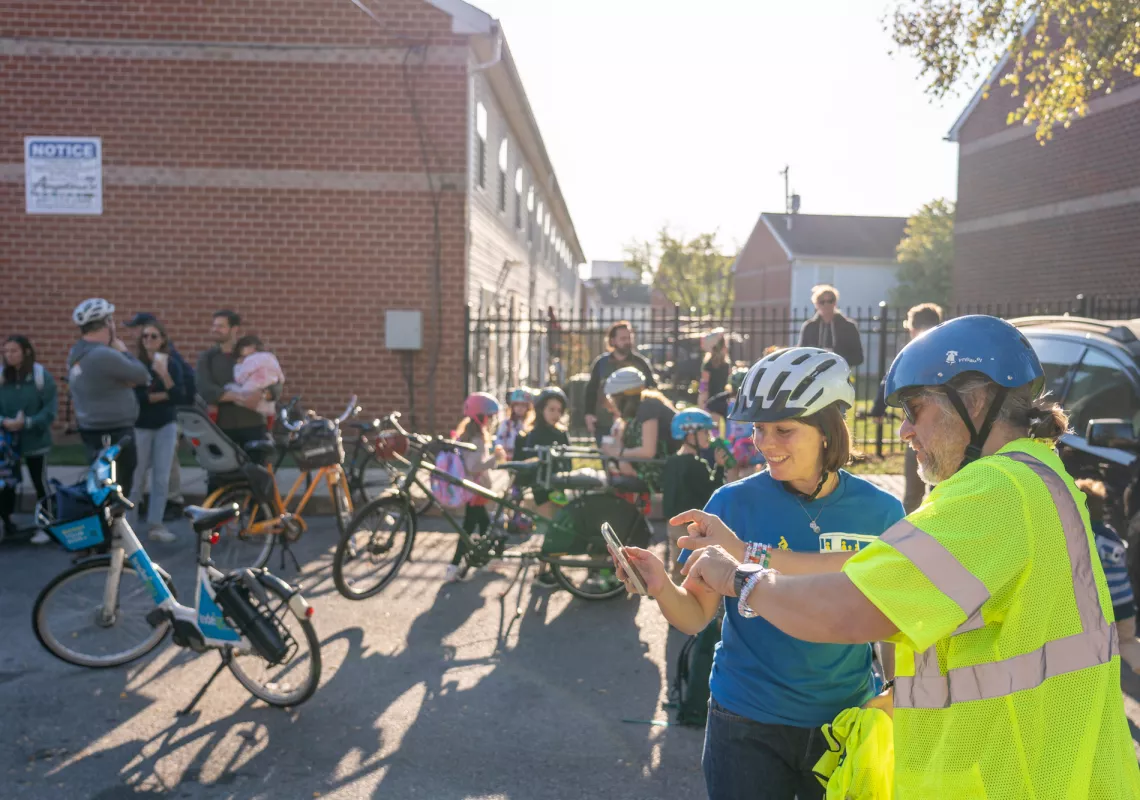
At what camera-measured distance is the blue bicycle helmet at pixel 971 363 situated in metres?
1.85

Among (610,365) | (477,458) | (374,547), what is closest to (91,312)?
(374,547)

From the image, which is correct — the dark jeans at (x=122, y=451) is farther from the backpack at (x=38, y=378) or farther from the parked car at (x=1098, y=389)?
the parked car at (x=1098, y=389)

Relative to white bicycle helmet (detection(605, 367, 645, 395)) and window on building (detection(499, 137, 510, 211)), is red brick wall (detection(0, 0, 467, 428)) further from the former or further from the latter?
white bicycle helmet (detection(605, 367, 645, 395))

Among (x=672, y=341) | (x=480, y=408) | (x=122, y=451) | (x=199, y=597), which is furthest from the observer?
(x=672, y=341)

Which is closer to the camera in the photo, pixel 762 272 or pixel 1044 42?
pixel 1044 42

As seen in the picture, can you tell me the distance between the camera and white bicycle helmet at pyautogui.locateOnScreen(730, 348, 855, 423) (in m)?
2.71

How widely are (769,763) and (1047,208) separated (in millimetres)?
21661

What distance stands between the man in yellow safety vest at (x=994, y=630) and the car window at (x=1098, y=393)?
5.22 metres

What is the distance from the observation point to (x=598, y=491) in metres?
7.18

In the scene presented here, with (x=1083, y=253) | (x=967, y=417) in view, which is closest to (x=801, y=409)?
(x=967, y=417)

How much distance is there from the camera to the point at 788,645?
2.62m

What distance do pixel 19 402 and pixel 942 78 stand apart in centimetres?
982

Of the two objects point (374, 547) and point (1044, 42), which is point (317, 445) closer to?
point (374, 547)

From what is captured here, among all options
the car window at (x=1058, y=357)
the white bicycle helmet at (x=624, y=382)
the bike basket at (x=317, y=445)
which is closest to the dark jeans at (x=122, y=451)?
the bike basket at (x=317, y=445)
